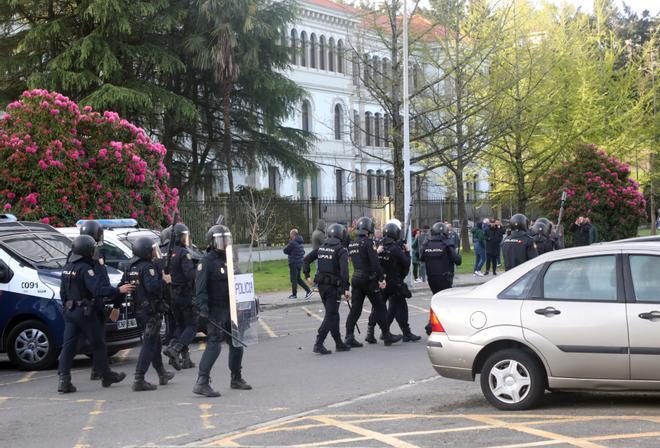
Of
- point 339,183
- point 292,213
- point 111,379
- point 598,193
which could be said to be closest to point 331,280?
point 111,379

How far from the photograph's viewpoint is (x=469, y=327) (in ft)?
30.3

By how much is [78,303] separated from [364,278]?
4.40m

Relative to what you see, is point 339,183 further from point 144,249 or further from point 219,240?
point 219,240

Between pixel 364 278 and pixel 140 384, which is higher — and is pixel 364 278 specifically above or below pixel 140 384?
above

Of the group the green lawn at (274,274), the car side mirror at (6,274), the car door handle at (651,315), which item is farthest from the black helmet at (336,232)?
the green lawn at (274,274)

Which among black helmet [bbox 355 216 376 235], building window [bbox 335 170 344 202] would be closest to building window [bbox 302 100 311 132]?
building window [bbox 335 170 344 202]

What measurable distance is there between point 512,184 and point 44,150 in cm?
2181

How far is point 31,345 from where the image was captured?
13344 mm

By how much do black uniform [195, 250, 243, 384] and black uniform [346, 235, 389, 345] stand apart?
12.9 ft

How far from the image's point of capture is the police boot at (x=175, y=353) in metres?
12.6

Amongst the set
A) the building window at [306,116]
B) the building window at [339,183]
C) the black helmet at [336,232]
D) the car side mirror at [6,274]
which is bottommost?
the car side mirror at [6,274]

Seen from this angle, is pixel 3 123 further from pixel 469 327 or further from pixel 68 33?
pixel 469 327

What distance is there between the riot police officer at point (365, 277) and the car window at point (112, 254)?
3636 mm

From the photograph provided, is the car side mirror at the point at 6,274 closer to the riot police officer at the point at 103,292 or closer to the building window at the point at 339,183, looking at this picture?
the riot police officer at the point at 103,292
